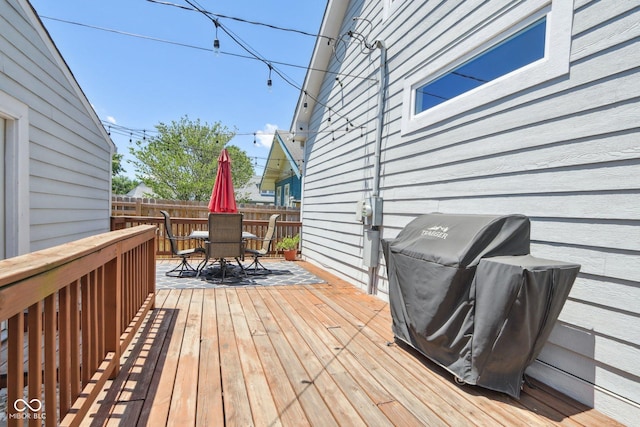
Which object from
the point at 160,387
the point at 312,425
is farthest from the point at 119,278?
the point at 312,425

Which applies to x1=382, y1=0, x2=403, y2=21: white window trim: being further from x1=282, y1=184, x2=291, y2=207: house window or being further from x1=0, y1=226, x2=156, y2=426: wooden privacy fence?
x1=282, y1=184, x2=291, y2=207: house window

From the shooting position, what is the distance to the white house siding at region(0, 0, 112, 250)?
9.28 ft

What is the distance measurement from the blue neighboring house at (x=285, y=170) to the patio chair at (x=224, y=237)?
4.08m

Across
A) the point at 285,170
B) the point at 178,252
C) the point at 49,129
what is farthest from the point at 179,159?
the point at 49,129

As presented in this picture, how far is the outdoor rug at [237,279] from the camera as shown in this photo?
179 inches

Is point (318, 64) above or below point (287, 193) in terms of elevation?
above

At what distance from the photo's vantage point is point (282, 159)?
38.4 ft

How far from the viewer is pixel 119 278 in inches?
Result: 78.9

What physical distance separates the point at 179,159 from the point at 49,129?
13.2 m

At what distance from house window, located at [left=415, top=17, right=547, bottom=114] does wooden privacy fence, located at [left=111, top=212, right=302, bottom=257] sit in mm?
4518

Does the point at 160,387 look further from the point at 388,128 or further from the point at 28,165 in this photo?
the point at 388,128

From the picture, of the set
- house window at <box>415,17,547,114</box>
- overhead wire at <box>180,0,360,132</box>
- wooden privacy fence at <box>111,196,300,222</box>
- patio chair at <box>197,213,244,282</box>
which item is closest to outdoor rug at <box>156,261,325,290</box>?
patio chair at <box>197,213,244,282</box>

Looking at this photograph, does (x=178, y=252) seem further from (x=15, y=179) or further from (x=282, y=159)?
(x=282, y=159)

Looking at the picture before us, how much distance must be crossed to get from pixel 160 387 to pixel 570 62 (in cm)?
328
